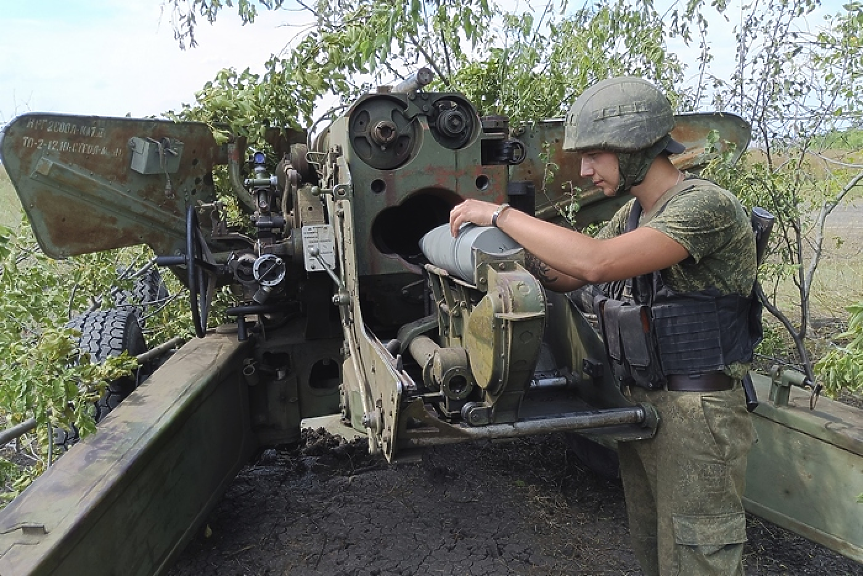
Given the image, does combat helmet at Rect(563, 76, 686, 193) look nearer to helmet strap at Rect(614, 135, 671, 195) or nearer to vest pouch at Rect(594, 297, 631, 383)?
helmet strap at Rect(614, 135, 671, 195)

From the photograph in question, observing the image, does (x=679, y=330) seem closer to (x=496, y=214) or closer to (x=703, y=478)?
(x=703, y=478)

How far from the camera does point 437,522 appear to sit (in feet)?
12.7

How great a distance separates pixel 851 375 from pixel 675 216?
3.32 ft

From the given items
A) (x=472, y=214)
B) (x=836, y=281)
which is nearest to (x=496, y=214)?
(x=472, y=214)

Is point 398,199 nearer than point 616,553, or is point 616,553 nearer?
point 398,199

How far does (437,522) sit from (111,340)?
223 cm

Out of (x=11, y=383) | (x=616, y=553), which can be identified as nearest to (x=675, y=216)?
(x=616, y=553)

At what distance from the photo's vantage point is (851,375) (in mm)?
2531

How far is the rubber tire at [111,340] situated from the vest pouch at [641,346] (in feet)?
9.73

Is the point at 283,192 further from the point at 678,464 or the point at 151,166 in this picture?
the point at 678,464

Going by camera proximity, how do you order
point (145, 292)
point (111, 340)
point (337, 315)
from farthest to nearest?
point (145, 292) < point (111, 340) < point (337, 315)

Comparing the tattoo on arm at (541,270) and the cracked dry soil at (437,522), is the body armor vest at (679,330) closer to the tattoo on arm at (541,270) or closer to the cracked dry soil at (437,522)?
the tattoo on arm at (541,270)

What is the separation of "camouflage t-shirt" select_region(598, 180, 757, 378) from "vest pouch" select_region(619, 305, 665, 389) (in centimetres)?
14

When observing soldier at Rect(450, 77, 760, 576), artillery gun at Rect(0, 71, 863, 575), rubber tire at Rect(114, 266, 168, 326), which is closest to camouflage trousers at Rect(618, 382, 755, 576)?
soldier at Rect(450, 77, 760, 576)
